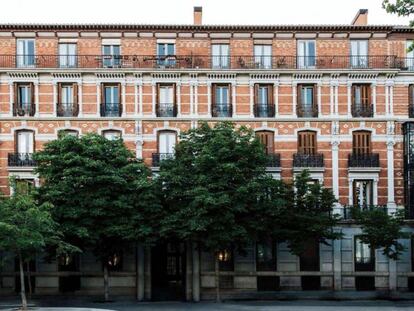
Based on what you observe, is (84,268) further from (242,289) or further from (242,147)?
(242,147)

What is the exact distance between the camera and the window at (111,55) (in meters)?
38.2

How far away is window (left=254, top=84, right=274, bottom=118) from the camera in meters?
38.3

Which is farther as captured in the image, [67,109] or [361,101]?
[361,101]

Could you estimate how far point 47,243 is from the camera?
31500 mm

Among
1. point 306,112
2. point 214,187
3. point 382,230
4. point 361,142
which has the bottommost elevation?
point 382,230

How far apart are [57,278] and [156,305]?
690 centimetres

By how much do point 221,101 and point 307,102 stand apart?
5.02 metres

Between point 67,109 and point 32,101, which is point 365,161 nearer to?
point 67,109

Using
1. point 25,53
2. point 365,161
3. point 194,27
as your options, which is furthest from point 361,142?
point 25,53

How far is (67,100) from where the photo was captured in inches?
1505
